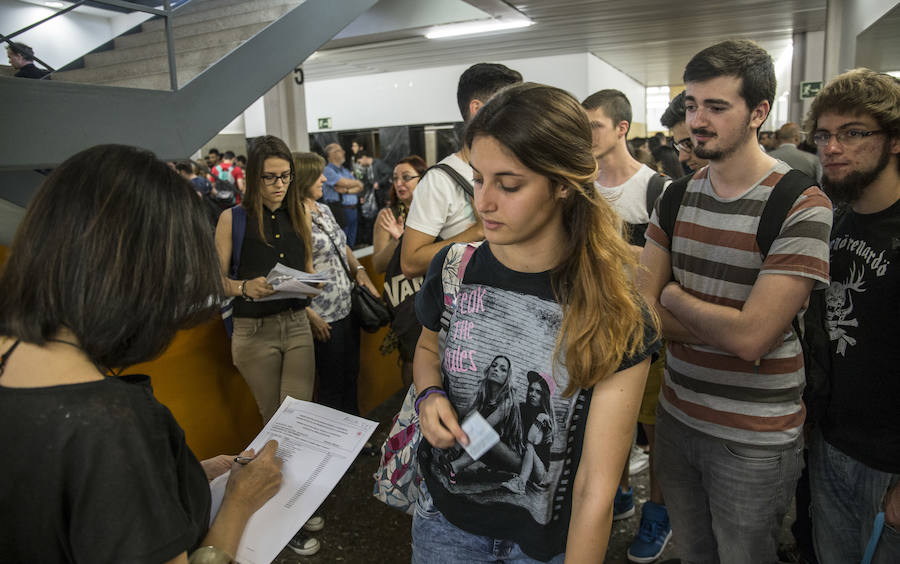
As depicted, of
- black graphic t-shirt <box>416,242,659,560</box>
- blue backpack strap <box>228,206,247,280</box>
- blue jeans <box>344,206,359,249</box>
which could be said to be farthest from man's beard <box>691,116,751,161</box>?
blue jeans <box>344,206,359,249</box>

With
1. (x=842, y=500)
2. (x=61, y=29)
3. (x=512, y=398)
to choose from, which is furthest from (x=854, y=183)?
(x=61, y=29)

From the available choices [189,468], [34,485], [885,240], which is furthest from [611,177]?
[34,485]

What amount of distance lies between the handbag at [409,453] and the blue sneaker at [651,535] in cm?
162

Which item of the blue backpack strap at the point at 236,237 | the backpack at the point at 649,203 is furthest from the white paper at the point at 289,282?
the backpack at the point at 649,203

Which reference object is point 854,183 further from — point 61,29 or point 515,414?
point 61,29

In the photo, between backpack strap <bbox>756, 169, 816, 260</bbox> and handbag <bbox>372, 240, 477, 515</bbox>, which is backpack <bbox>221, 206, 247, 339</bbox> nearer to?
handbag <bbox>372, 240, 477, 515</bbox>

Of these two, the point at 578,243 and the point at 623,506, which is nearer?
the point at 578,243

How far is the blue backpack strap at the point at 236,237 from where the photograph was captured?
3.17 meters

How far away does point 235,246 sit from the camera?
3168 millimetres

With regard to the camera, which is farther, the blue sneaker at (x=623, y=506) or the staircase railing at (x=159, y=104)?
the staircase railing at (x=159, y=104)

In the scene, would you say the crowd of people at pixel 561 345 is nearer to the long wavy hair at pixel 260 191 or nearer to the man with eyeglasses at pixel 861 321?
the man with eyeglasses at pixel 861 321

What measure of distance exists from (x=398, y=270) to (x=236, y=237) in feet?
2.94

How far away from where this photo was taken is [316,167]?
3.99 metres

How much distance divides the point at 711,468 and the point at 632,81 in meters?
19.8
